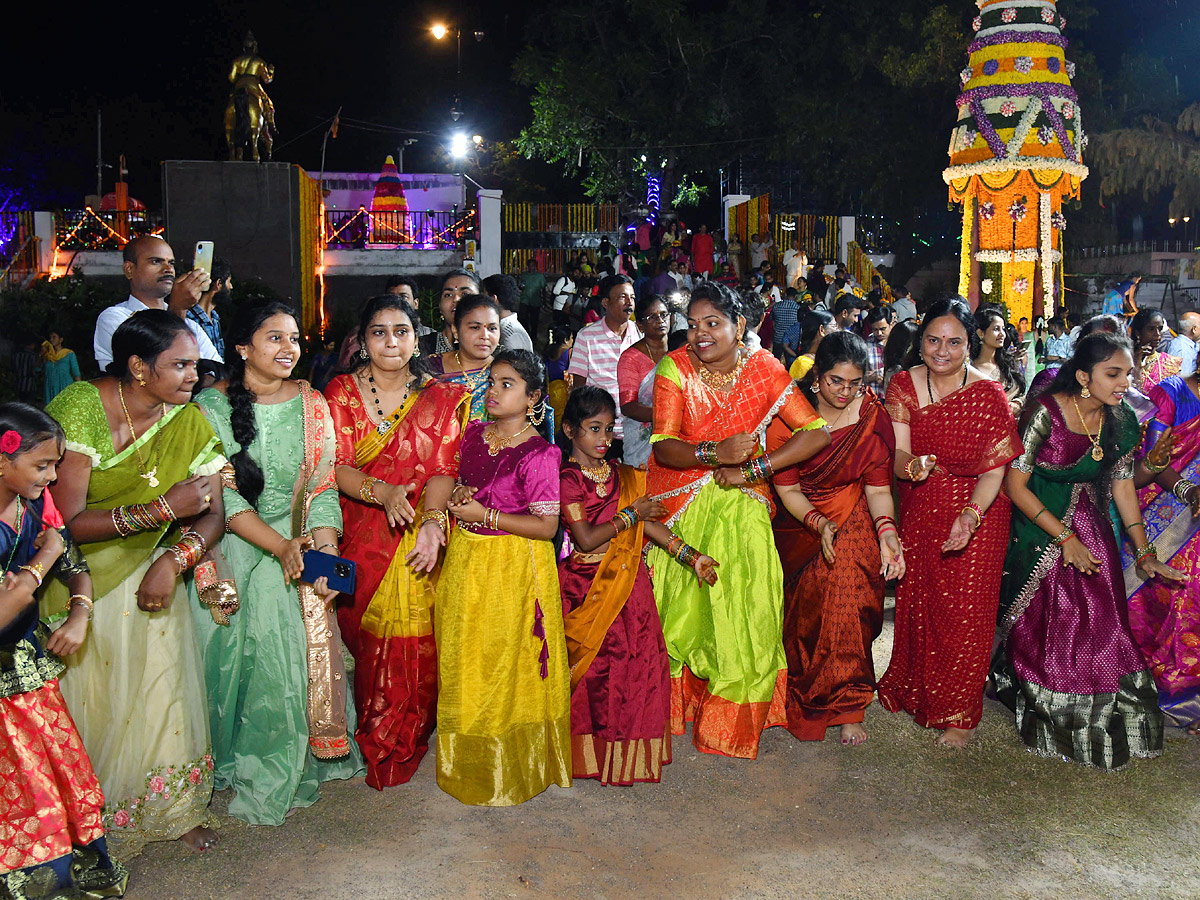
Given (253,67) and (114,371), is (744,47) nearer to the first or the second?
(253,67)

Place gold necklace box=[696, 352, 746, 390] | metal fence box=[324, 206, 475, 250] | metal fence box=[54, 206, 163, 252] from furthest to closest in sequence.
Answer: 1. metal fence box=[324, 206, 475, 250]
2. metal fence box=[54, 206, 163, 252]
3. gold necklace box=[696, 352, 746, 390]

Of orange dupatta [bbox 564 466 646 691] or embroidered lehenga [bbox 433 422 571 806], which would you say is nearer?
embroidered lehenga [bbox 433 422 571 806]

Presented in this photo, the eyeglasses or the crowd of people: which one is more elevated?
the eyeglasses

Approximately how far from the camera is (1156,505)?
189 inches

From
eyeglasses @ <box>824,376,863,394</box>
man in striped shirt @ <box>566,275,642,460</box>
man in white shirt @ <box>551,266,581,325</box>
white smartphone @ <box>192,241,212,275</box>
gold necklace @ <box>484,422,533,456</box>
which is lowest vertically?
gold necklace @ <box>484,422,533,456</box>

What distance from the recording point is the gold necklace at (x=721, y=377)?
433 centimetres

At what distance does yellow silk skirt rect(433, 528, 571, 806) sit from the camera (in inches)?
149

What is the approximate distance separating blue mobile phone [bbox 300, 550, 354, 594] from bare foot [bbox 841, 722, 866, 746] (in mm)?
2171

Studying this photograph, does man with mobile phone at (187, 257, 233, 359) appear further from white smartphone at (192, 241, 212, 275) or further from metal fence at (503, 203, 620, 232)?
metal fence at (503, 203, 620, 232)

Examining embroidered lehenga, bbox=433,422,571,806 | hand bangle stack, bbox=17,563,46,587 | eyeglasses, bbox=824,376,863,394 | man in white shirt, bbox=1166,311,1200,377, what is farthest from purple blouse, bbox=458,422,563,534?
man in white shirt, bbox=1166,311,1200,377

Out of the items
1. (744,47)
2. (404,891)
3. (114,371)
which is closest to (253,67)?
(744,47)

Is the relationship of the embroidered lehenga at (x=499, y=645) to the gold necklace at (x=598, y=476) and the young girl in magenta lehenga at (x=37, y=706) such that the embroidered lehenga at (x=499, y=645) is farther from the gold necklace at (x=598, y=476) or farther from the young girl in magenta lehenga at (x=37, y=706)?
the young girl in magenta lehenga at (x=37, y=706)

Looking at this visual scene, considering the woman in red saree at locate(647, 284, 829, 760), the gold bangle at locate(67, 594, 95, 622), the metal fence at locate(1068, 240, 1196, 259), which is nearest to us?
the gold bangle at locate(67, 594, 95, 622)

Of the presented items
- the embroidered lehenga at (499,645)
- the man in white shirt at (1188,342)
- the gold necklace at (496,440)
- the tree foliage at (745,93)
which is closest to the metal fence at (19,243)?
the tree foliage at (745,93)
